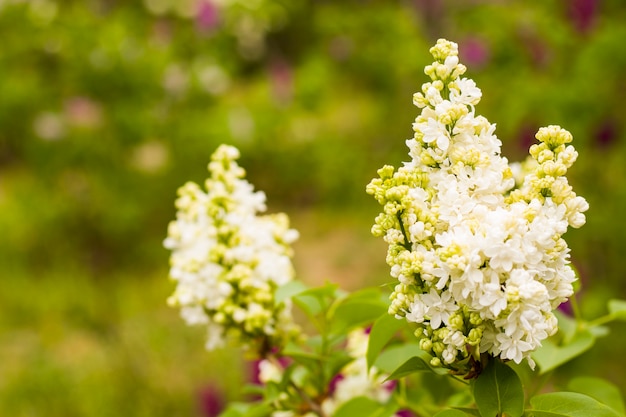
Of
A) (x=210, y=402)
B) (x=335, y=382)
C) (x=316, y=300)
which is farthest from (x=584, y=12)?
(x=316, y=300)

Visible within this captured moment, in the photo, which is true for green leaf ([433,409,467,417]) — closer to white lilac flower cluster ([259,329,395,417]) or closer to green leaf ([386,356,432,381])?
green leaf ([386,356,432,381])

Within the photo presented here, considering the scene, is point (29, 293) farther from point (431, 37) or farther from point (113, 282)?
point (431, 37)

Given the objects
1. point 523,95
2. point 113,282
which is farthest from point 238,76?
point 523,95

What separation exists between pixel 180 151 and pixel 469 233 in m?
4.05

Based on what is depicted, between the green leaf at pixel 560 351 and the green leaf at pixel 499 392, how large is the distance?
0.71 feet

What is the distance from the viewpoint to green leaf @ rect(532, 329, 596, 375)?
87 centimetres

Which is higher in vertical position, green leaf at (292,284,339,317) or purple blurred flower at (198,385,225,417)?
purple blurred flower at (198,385,225,417)

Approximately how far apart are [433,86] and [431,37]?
17.4 feet

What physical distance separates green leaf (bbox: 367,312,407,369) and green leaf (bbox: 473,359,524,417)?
98 millimetres

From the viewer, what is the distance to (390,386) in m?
1.26

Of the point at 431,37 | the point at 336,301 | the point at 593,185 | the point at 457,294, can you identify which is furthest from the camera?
the point at 431,37

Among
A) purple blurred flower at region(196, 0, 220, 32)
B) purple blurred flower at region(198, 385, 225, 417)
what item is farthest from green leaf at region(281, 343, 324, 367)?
purple blurred flower at region(196, 0, 220, 32)

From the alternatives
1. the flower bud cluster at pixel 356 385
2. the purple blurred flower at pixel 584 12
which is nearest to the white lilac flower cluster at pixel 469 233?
the flower bud cluster at pixel 356 385

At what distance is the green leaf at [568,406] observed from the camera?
65 cm
